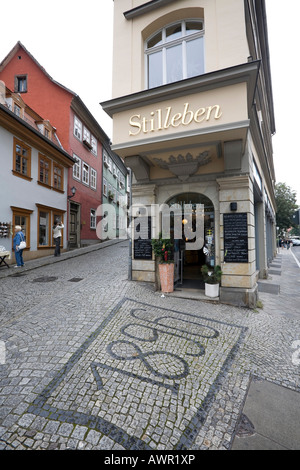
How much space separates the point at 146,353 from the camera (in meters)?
3.36

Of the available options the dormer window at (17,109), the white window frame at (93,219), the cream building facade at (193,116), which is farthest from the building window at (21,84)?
the cream building facade at (193,116)

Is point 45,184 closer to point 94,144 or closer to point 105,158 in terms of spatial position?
point 94,144

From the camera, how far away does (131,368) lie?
9.81 feet

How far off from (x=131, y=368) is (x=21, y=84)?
71.9 ft

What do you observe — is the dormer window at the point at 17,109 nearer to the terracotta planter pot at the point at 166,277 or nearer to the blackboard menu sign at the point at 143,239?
the blackboard menu sign at the point at 143,239

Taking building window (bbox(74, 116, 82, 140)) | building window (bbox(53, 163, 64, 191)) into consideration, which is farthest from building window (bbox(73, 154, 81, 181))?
building window (bbox(74, 116, 82, 140))

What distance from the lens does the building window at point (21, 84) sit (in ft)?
55.7

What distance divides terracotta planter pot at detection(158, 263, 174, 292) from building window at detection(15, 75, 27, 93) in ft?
62.2

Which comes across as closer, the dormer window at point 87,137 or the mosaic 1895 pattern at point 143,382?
the mosaic 1895 pattern at point 143,382

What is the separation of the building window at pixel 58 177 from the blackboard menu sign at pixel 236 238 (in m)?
12.2

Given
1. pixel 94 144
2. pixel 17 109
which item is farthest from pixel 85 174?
pixel 17 109

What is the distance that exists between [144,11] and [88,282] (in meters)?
8.30
